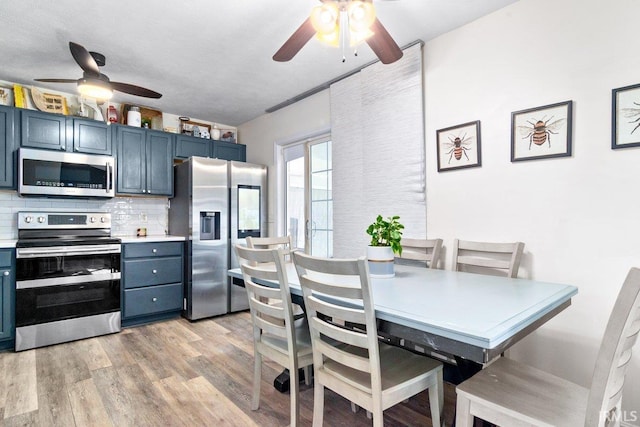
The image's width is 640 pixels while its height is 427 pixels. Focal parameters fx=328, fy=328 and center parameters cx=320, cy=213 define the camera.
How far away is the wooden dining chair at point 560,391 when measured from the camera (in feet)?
2.97

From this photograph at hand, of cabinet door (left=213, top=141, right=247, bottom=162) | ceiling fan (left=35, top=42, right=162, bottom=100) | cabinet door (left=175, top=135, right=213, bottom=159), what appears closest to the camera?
ceiling fan (left=35, top=42, right=162, bottom=100)

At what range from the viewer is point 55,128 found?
3.32 m

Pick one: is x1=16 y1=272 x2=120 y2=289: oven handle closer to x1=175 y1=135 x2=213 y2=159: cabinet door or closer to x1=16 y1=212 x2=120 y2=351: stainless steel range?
x1=16 y1=212 x2=120 y2=351: stainless steel range

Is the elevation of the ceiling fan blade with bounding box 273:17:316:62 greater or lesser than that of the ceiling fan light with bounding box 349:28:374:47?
greater

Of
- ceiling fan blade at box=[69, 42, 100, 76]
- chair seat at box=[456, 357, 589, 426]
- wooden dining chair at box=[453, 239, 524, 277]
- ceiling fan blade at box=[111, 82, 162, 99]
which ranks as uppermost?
ceiling fan blade at box=[69, 42, 100, 76]

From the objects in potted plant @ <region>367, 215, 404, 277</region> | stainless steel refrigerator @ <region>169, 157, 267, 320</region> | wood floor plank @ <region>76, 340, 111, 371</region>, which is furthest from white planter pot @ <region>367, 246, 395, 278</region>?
stainless steel refrigerator @ <region>169, 157, 267, 320</region>

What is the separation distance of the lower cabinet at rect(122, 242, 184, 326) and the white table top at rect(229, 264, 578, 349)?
2.43 meters

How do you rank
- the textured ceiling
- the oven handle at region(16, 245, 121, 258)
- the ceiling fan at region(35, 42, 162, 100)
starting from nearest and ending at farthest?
the textured ceiling, the ceiling fan at region(35, 42, 162, 100), the oven handle at region(16, 245, 121, 258)

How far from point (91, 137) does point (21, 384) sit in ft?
7.84

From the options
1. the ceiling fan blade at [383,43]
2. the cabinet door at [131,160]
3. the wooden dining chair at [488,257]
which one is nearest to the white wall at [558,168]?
the wooden dining chair at [488,257]

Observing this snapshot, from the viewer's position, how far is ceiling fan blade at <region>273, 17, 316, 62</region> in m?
1.78

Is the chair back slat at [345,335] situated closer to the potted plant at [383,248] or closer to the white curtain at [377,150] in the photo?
the potted plant at [383,248]

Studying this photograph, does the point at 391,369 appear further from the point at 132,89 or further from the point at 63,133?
the point at 63,133

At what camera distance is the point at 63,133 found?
336 cm
